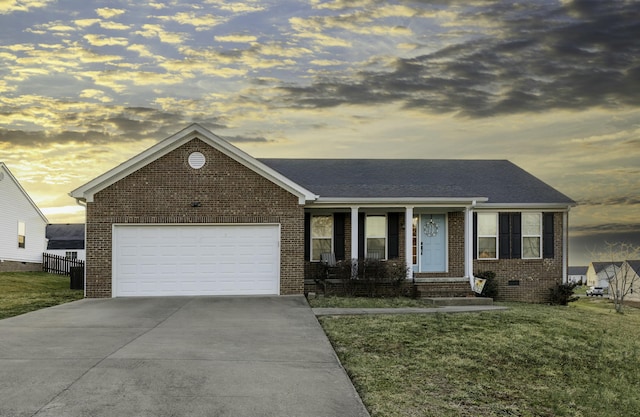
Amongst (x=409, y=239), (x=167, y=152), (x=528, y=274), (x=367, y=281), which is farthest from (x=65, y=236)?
(x=528, y=274)

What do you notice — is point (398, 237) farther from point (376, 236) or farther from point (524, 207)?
point (524, 207)

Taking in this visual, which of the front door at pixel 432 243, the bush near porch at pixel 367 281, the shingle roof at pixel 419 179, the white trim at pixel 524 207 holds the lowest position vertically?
the bush near porch at pixel 367 281

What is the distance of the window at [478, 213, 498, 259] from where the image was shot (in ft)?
77.1

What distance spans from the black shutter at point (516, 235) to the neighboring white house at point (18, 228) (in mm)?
29165

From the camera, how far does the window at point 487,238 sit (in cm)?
2350

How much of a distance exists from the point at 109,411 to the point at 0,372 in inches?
114

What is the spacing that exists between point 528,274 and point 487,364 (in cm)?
1375

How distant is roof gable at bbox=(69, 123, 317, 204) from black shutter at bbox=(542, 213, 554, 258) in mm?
9790

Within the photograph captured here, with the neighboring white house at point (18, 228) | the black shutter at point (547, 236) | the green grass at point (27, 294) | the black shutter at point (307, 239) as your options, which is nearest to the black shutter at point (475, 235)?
the black shutter at point (547, 236)

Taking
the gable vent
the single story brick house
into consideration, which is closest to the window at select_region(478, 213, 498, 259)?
the single story brick house

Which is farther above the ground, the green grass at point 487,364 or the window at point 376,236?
the window at point 376,236

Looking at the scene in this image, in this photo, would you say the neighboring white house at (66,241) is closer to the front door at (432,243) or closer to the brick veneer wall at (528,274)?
the front door at (432,243)

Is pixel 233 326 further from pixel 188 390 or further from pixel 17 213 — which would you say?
pixel 17 213

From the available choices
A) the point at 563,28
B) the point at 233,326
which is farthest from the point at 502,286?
the point at 233,326
